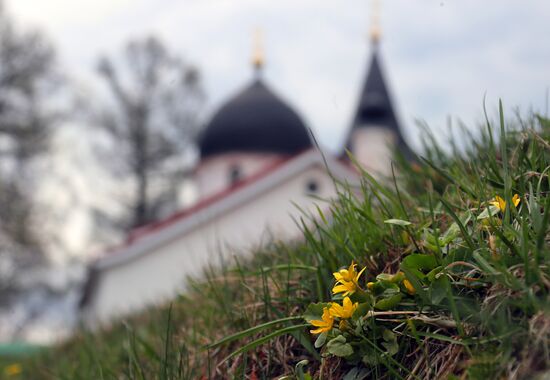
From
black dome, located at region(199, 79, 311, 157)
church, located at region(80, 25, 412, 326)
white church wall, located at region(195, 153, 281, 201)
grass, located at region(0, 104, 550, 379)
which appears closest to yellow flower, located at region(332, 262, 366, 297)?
grass, located at region(0, 104, 550, 379)

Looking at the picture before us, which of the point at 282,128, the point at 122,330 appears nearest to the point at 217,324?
the point at 122,330

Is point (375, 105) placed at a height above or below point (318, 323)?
below

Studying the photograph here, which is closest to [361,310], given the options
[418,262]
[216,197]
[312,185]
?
[418,262]

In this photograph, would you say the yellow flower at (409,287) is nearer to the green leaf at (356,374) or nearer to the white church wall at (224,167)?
the green leaf at (356,374)

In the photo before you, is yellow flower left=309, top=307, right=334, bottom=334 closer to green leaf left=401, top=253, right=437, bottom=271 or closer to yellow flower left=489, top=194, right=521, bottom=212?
green leaf left=401, top=253, right=437, bottom=271

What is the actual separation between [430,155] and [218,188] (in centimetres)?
2676

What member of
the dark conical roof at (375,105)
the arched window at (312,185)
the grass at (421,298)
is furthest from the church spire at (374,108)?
the grass at (421,298)

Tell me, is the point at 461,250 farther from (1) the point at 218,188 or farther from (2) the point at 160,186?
(2) the point at 160,186

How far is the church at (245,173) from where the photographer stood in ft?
69.8

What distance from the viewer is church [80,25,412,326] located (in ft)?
69.8

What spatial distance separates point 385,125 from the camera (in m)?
29.8

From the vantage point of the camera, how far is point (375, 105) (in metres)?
29.5

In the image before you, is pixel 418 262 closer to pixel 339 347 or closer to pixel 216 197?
pixel 339 347

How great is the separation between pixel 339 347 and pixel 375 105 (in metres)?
28.7
